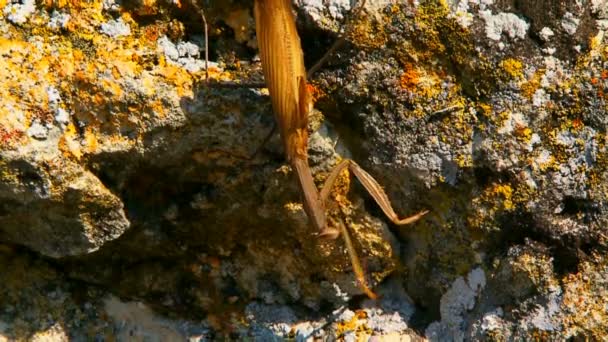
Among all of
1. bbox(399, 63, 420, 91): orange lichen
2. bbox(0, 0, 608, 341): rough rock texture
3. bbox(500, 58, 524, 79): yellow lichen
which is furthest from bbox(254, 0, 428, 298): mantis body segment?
bbox(500, 58, 524, 79): yellow lichen

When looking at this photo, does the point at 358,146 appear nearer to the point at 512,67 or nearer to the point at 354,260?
the point at 354,260

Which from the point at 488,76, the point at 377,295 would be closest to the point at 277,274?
the point at 377,295

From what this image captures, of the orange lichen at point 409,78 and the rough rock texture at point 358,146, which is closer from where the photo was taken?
the rough rock texture at point 358,146

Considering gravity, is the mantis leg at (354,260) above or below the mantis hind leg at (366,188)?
below

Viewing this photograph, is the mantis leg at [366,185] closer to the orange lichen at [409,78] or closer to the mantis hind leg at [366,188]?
the mantis hind leg at [366,188]


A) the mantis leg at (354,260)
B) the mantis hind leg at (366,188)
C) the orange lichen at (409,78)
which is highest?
the orange lichen at (409,78)

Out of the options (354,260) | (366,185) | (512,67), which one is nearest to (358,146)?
(366,185)

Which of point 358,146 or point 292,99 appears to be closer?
point 292,99

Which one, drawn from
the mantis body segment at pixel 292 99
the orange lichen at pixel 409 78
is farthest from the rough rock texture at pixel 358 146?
the mantis body segment at pixel 292 99
